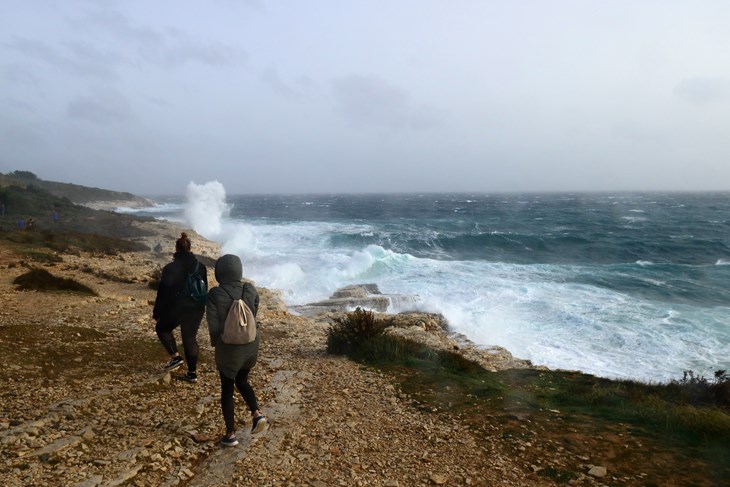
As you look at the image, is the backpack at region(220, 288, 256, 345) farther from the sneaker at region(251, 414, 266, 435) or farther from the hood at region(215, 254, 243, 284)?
the sneaker at region(251, 414, 266, 435)

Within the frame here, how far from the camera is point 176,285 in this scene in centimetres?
563

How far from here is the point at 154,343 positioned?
7840mm

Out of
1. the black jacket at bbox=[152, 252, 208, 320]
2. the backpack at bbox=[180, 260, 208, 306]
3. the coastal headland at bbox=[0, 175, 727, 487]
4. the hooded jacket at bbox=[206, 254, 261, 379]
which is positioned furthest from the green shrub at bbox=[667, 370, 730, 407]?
the black jacket at bbox=[152, 252, 208, 320]

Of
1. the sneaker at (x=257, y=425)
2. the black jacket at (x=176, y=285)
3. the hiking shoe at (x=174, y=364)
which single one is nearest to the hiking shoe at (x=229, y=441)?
the sneaker at (x=257, y=425)

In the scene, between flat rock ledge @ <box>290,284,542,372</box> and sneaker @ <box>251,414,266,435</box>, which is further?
flat rock ledge @ <box>290,284,542,372</box>

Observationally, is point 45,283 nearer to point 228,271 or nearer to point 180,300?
point 180,300

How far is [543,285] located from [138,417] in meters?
20.8

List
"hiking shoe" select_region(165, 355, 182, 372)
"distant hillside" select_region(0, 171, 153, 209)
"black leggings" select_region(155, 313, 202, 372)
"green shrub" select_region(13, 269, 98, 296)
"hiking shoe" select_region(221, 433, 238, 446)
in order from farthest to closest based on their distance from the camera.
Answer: "distant hillside" select_region(0, 171, 153, 209) → "green shrub" select_region(13, 269, 98, 296) → "hiking shoe" select_region(165, 355, 182, 372) → "black leggings" select_region(155, 313, 202, 372) → "hiking shoe" select_region(221, 433, 238, 446)

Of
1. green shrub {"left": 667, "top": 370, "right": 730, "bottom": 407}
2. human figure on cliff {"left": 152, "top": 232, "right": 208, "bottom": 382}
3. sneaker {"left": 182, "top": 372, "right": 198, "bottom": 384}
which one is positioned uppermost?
human figure on cliff {"left": 152, "top": 232, "right": 208, "bottom": 382}

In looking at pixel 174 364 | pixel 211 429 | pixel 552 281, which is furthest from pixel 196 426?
pixel 552 281

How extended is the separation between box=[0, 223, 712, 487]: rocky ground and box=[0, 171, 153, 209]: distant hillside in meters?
77.1

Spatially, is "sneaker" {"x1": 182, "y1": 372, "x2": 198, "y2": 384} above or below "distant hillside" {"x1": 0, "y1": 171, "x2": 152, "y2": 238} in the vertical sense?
below

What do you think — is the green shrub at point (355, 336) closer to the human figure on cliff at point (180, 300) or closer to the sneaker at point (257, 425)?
the human figure on cliff at point (180, 300)

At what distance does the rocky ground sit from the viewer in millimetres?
3861
